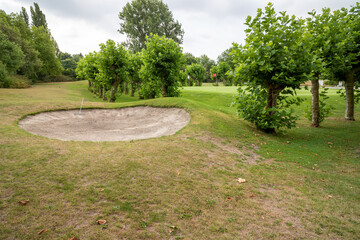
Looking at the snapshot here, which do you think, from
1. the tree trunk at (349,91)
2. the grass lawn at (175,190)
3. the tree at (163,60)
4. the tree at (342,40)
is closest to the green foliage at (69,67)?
the tree at (163,60)

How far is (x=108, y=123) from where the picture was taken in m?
13.8

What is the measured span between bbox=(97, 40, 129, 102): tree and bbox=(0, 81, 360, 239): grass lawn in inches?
563

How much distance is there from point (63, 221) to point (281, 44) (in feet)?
36.9

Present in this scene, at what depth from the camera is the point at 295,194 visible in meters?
5.60

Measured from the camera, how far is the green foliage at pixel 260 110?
10.7m

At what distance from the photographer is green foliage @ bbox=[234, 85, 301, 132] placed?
10.7 metres

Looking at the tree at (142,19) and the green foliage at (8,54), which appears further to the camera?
the tree at (142,19)

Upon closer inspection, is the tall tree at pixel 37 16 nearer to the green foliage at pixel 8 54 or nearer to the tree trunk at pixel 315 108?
the green foliage at pixel 8 54

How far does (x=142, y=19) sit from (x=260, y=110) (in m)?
52.5

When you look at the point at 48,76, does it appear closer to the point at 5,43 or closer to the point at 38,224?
the point at 5,43

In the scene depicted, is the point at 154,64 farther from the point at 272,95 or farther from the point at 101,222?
the point at 101,222

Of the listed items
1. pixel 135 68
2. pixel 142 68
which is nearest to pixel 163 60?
pixel 142 68

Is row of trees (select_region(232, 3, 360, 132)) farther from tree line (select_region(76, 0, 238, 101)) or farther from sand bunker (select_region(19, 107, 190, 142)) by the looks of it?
tree line (select_region(76, 0, 238, 101))

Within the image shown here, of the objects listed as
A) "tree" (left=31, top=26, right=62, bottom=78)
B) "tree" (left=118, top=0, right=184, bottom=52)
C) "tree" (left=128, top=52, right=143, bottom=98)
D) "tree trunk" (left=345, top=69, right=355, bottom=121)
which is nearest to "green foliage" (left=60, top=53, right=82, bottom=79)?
"tree" (left=31, top=26, right=62, bottom=78)
